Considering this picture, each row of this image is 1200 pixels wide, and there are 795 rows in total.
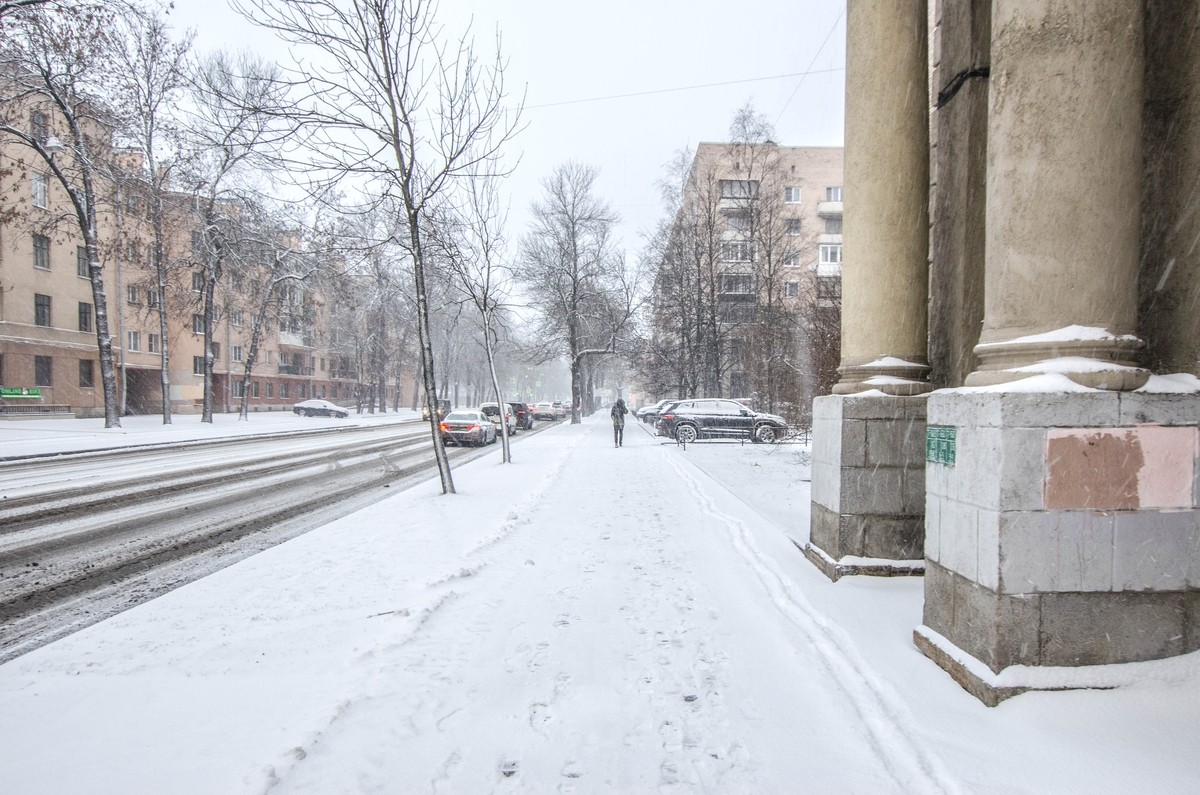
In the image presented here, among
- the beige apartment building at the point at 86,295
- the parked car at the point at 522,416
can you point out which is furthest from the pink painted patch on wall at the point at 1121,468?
the parked car at the point at 522,416

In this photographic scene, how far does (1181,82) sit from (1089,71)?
0.75 metres

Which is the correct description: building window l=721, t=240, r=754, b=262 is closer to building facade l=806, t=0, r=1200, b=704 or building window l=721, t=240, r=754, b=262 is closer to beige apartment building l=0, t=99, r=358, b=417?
beige apartment building l=0, t=99, r=358, b=417

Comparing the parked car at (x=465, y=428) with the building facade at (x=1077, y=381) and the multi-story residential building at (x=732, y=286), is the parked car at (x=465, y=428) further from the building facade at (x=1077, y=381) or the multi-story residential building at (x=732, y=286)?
the building facade at (x=1077, y=381)

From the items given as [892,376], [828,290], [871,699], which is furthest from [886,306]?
[828,290]

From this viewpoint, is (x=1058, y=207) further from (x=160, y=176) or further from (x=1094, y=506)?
(x=160, y=176)

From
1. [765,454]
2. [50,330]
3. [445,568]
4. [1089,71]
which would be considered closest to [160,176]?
[50,330]

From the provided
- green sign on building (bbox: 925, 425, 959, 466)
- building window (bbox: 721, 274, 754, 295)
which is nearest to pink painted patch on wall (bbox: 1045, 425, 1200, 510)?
green sign on building (bbox: 925, 425, 959, 466)

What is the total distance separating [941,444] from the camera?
3535mm

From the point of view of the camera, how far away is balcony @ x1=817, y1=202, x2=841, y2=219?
51406 mm

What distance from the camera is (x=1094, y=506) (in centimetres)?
294

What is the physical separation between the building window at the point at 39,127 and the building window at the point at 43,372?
14769mm

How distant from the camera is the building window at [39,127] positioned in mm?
21188

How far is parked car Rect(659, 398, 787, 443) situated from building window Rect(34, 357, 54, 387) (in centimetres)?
3317

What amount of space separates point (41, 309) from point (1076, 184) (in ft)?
142
